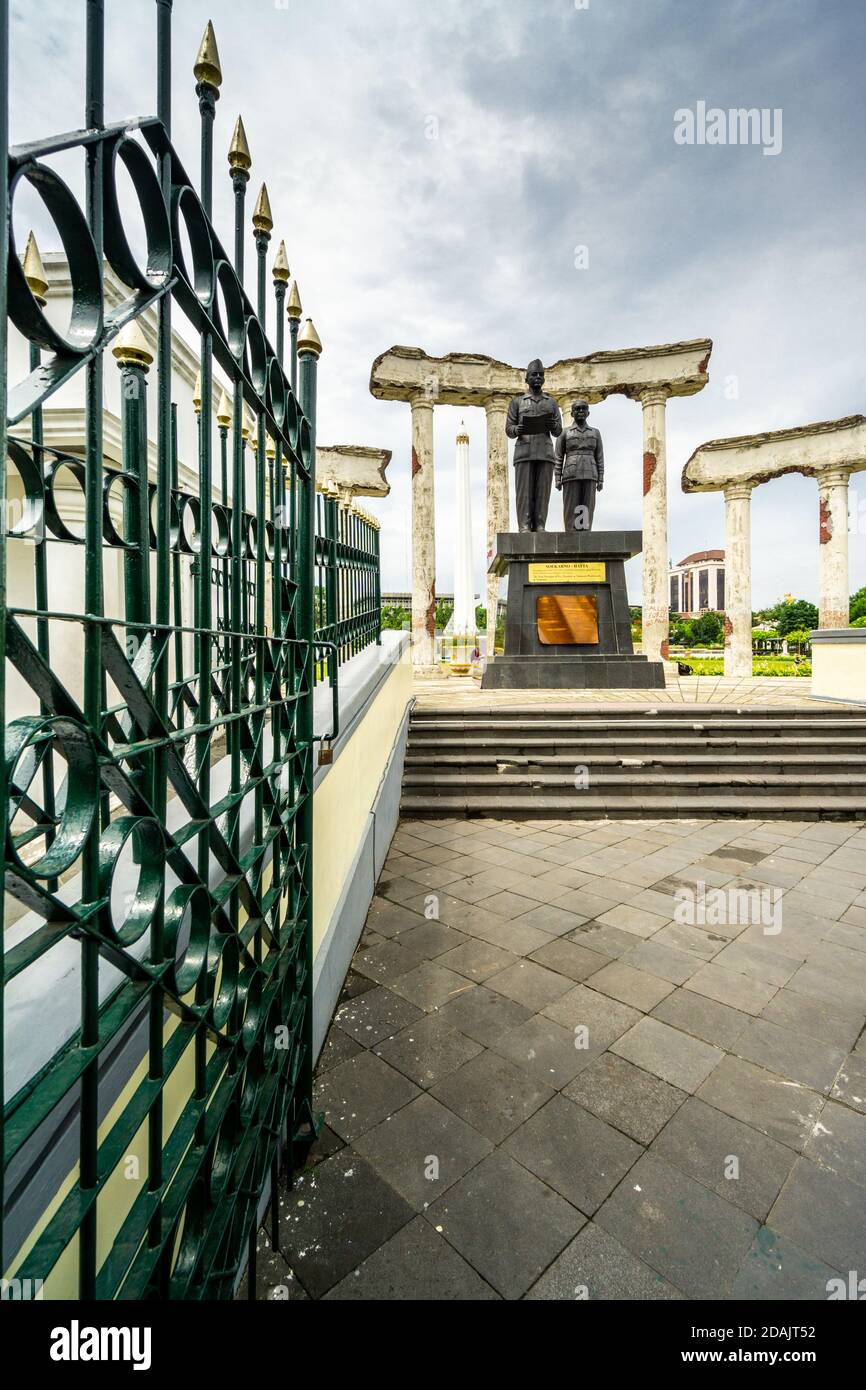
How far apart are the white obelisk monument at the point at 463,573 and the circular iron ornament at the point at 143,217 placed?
14.7m

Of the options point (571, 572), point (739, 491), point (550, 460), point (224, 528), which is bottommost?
point (224, 528)

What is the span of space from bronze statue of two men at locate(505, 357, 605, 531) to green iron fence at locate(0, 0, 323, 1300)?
10.6 meters

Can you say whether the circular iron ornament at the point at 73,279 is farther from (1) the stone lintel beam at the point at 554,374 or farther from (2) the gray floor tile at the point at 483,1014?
(1) the stone lintel beam at the point at 554,374

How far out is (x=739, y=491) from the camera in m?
18.8

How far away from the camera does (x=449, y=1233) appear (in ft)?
5.55

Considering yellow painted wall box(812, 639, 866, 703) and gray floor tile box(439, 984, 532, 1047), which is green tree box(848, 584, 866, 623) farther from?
gray floor tile box(439, 984, 532, 1047)

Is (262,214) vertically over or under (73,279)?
over

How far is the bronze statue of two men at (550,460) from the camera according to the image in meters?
11.4

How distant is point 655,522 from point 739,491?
415cm

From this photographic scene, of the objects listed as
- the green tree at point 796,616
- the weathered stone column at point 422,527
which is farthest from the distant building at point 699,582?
the weathered stone column at point 422,527

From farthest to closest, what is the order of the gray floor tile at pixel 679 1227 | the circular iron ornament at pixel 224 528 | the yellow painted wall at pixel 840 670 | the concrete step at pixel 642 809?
1. the yellow painted wall at pixel 840 670
2. the concrete step at pixel 642 809
3. the circular iron ornament at pixel 224 528
4. the gray floor tile at pixel 679 1227

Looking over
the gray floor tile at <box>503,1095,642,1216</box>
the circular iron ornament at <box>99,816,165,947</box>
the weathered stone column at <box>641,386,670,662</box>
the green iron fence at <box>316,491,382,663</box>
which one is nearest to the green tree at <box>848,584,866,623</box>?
the weathered stone column at <box>641,386,670,662</box>

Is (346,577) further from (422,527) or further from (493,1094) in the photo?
(422,527)

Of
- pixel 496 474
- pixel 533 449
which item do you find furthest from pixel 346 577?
pixel 496 474
